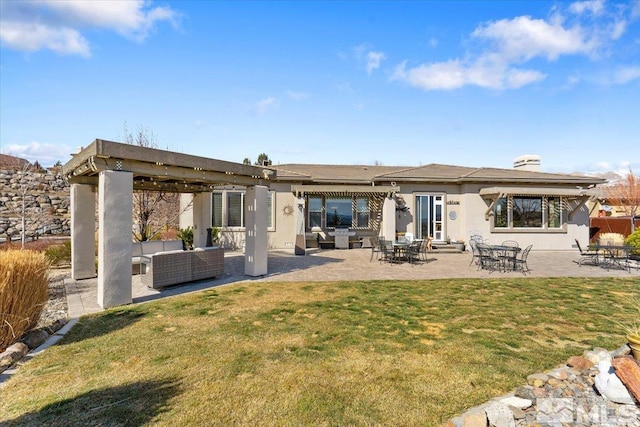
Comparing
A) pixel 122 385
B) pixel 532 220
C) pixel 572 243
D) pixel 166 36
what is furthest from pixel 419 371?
pixel 572 243

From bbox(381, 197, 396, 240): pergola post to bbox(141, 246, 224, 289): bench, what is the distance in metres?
10.2

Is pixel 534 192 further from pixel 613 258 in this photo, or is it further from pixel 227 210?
pixel 227 210

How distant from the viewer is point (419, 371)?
13.7ft

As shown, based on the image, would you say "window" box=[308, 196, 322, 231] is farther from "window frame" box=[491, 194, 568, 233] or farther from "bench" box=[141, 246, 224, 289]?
"window frame" box=[491, 194, 568, 233]

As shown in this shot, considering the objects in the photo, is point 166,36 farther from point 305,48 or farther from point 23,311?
point 23,311

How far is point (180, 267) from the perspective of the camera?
8.87 m

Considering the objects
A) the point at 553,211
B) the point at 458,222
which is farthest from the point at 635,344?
the point at 553,211

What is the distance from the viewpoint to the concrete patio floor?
8461mm

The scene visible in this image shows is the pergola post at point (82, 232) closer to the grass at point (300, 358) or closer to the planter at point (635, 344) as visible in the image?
the grass at point (300, 358)

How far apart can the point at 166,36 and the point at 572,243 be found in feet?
78.7

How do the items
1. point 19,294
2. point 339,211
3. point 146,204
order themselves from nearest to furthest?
point 19,294 → point 146,204 → point 339,211

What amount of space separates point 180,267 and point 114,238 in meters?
2.18

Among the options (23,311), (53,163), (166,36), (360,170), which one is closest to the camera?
(23,311)

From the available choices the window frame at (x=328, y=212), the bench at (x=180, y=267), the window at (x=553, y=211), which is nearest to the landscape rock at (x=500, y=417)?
the bench at (x=180, y=267)
